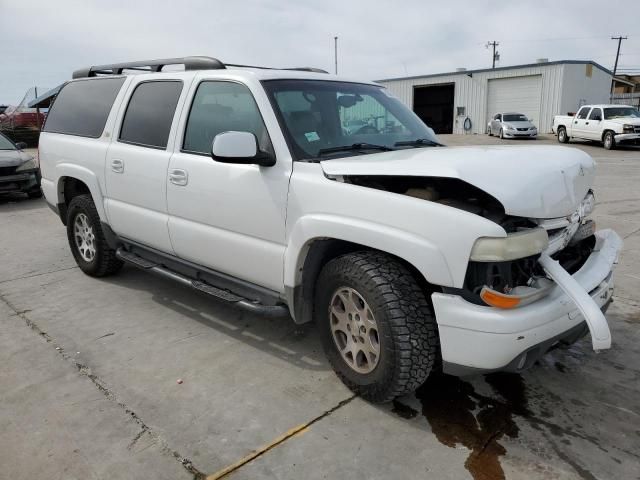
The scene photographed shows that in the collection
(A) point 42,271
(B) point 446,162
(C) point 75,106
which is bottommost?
(A) point 42,271

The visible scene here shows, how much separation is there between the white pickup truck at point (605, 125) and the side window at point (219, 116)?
2100cm

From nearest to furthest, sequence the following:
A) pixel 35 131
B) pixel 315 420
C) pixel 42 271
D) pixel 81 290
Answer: pixel 315 420
pixel 81 290
pixel 42 271
pixel 35 131

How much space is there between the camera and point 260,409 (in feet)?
9.61

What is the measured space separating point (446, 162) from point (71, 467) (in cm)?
236

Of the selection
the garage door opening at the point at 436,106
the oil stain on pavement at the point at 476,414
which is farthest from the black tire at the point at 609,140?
the oil stain on pavement at the point at 476,414

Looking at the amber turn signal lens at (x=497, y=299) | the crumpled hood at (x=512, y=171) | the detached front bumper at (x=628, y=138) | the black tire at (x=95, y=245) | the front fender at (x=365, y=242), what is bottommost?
the detached front bumper at (x=628, y=138)

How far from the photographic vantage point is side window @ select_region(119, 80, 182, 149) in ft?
12.9

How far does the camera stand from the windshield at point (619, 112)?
21156 millimetres

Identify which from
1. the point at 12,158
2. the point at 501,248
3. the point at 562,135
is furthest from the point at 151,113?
the point at 562,135

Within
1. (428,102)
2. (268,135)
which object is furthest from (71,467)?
(428,102)

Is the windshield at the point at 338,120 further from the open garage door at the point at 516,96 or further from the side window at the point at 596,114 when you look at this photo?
the open garage door at the point at 516,96

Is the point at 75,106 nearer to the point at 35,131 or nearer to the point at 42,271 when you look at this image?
the point at 42,271

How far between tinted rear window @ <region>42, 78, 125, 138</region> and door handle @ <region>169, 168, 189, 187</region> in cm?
133

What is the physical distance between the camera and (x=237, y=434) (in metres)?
2.71
